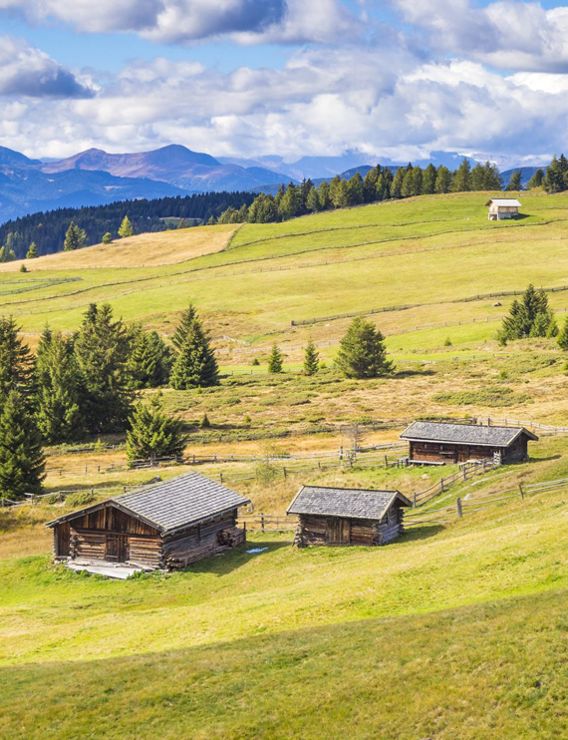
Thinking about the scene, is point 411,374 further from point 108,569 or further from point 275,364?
point 108,569

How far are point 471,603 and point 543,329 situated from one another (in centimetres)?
8584

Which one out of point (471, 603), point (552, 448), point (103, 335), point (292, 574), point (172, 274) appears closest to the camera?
point (471, 603)

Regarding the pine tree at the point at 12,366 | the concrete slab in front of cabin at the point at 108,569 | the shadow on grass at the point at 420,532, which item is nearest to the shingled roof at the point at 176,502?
the concrete slab in front of cabin at the point at 108,569

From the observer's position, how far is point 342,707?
21203 millimetres

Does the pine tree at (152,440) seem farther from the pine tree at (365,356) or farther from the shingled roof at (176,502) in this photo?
the pine tree at (365,356)

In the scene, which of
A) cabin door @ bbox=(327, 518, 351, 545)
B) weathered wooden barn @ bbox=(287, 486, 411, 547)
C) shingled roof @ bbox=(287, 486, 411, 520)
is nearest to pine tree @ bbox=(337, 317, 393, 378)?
shingled roof @ bbox=(287, 486, 411, 520)

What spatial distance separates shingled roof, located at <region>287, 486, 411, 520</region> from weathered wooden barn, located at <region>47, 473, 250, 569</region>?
4017 millimetres

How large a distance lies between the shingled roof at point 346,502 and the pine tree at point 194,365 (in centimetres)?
5413

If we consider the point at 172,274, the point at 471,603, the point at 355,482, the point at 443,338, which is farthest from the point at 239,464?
the point at 172,274

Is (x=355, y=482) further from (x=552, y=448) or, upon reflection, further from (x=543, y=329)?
(x=543, y=329)

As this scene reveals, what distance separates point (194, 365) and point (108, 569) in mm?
56484

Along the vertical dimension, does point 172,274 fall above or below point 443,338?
above

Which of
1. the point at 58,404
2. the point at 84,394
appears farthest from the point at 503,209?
the point at 58,404

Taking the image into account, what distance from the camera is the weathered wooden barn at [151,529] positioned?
44562 mm
